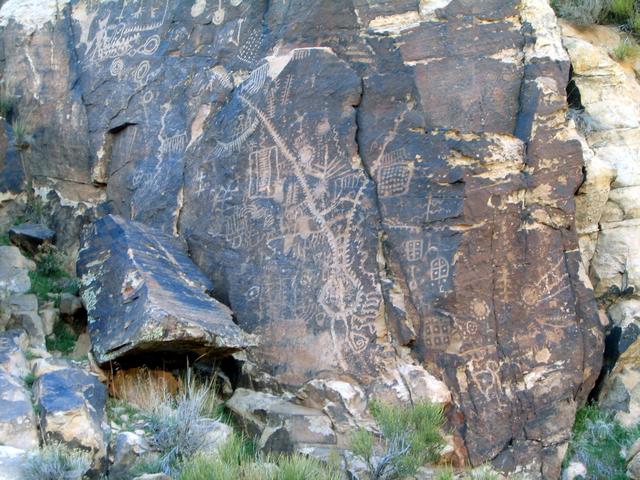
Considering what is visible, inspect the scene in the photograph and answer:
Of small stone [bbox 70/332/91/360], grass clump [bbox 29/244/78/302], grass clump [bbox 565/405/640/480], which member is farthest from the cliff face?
small stone [bbox 70/332/91/360]

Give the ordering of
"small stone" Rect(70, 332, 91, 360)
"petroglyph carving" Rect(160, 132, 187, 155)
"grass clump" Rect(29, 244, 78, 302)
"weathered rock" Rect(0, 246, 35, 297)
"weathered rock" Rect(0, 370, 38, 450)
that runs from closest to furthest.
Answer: "weathered rock" Rect(0, 370, 38, 450) < "small stone" Rect(70, 332, 91, 360) < "weathered rock" Rect(0, 246, 35, 297) < "grass clump" Rect(29, 244, 78, 302) < "petroglyph carving" Rect(160, 132, 187, 155)

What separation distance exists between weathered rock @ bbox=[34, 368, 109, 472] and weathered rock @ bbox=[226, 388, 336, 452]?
1082 mm

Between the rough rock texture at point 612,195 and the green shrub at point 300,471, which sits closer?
the green shrub at point 300,471

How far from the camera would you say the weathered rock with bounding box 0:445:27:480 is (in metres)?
6.03

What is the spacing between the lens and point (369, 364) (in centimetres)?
755

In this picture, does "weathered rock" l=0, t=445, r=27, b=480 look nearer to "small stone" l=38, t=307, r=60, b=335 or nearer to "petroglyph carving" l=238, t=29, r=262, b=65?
"small stone" l=38, t=307, r=60, b=335

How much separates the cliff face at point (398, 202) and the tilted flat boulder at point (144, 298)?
1.09ft

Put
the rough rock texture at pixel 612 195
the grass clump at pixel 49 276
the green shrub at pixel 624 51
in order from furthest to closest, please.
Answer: the green shrub at pixel 624 51
the grass clump at pixel 49 276
the rough rock texture at pixel 612 195

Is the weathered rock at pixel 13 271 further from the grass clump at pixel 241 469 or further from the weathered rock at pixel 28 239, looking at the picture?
the grass clump at pixel 241 469

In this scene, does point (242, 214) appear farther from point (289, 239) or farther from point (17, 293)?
point (17, 293)

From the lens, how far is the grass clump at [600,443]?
735 cm

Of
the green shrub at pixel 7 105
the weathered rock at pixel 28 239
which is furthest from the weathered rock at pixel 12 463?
the green shrub at pixel 7 105

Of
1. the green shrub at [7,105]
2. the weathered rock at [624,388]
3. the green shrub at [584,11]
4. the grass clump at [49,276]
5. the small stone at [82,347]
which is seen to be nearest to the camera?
the weathered rock at [624,388]

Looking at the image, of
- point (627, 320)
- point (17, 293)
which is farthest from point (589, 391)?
point (17, 293)
